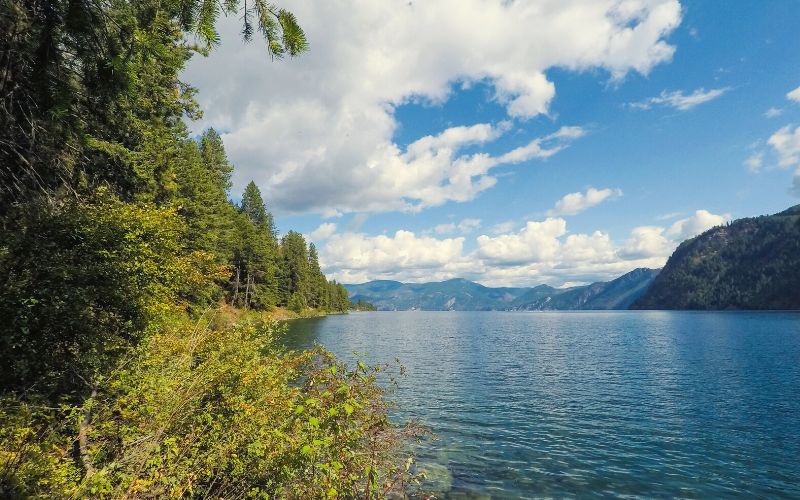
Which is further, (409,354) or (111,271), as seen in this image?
(409,354)

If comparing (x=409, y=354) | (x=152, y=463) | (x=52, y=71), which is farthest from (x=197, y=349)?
(x=409, y=354)

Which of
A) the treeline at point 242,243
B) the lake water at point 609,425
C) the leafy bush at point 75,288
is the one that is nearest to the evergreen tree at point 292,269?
the treeline at point 242,243

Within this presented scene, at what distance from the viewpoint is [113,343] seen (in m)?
11.5

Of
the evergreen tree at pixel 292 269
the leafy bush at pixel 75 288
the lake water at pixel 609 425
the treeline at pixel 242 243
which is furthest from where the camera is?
the evergreen tree at pixel 292 269

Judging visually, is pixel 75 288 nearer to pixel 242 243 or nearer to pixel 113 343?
pixel 113 343

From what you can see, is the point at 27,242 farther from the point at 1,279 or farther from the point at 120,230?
the point at 120,230

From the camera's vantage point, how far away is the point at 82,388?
1090cm

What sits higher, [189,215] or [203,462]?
[189,215]

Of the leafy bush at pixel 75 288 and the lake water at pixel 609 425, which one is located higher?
the leafy bush at pixel 75 288

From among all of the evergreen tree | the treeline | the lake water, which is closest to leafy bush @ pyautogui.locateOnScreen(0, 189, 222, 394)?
the treeline

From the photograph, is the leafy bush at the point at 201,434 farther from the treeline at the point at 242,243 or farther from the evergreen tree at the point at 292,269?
the evergreen tree at the point at 292,269

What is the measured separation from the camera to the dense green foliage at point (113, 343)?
703 centimetres

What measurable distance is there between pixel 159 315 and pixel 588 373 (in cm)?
4380

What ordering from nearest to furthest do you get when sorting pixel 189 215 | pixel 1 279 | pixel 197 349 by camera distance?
pixel 1 279, pixel 197 349, pixel 189 215
